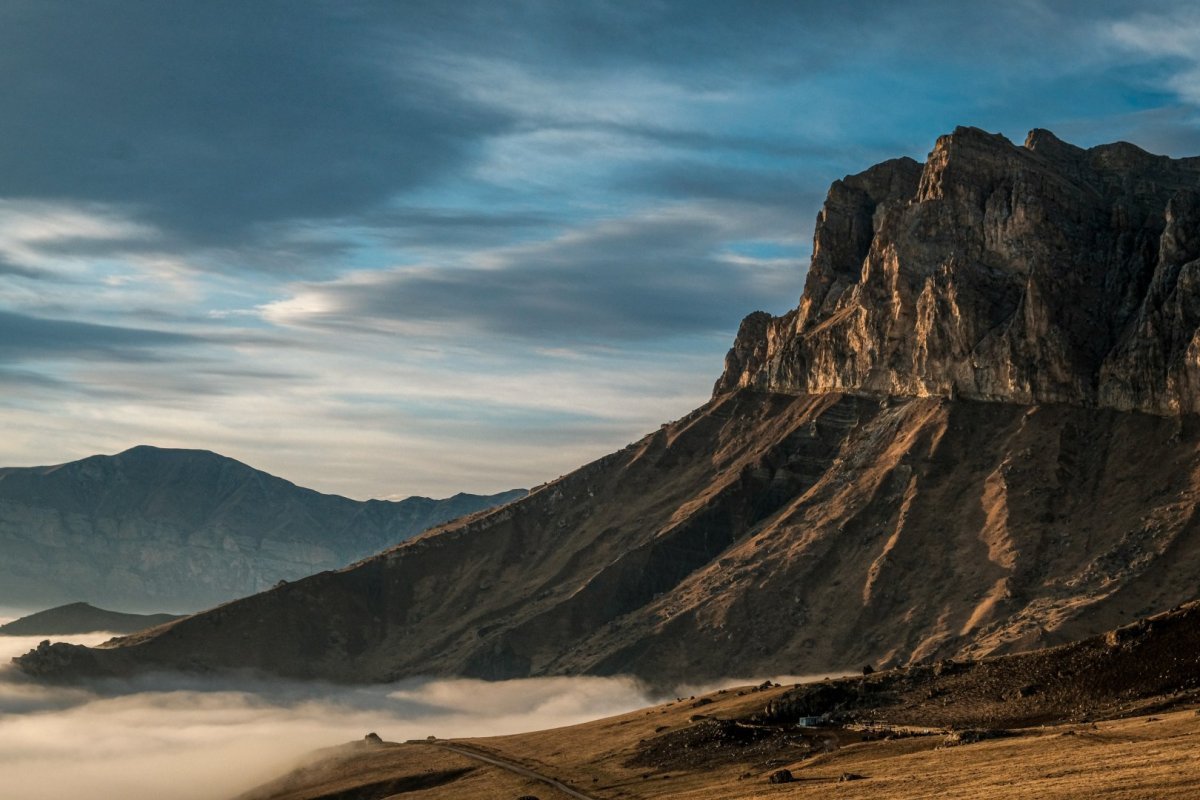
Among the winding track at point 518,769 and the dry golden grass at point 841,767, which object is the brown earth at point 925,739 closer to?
the dry golden grass at point 841,767

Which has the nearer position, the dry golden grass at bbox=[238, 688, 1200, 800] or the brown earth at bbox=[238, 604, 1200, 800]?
the dry golden grass at bbox=[238, 688, 1200, 800]

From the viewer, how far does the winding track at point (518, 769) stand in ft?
454

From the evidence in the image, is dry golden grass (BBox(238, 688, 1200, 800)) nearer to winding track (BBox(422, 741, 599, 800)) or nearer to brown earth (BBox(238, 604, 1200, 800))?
brown earth (BBox(238, 604, 1200, 800))

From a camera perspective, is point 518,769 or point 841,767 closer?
point 841,767

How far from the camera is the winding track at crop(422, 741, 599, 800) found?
138 meters

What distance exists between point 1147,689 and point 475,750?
88975 millimetres

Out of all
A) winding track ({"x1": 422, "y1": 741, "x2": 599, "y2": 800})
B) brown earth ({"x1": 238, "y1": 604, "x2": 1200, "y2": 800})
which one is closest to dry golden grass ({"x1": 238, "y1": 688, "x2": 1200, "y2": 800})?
brown earth ({"x1": 238, "y1": 604, "x2": 1200, "y2": 800})

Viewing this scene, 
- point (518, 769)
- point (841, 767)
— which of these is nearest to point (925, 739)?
point (841, 767)

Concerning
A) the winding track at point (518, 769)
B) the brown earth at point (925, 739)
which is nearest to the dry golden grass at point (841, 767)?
the brown earth at point (925, 739)

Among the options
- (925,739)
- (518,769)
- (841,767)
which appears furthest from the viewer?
(518,769)

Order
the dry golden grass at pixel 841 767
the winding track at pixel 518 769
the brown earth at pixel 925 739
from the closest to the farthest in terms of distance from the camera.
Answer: the dry golden grass at pixel 841 767 → the brown earth at pixel 925 739 → the winding track at pixel 518 769

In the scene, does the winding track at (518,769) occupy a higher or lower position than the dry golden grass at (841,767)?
lower

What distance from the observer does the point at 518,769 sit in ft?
523

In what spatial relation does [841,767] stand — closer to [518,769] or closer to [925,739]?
[925,739]
